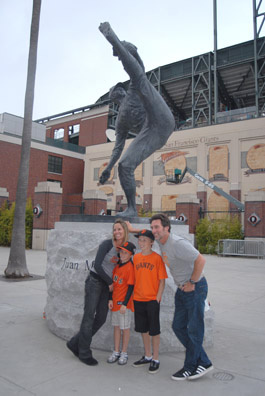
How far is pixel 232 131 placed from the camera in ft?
101

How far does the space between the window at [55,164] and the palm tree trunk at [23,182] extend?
28.3m

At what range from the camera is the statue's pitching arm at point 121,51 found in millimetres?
4508

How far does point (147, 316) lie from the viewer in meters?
3.71

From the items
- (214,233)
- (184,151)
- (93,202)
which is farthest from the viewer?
(184,151)

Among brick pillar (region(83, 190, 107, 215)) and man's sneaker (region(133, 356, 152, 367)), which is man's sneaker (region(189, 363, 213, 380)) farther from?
brick pillar (region(83, 190, 107, 215))

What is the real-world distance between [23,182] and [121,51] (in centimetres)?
670

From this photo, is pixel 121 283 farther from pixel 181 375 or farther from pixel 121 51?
pixel 121 51

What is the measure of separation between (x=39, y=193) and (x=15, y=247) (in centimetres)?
1177

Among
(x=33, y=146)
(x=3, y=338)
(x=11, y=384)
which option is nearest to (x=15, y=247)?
(x=3, y=338)

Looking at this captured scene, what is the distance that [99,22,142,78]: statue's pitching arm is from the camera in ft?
14.8

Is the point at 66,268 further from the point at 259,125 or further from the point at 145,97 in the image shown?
the point at 259,125

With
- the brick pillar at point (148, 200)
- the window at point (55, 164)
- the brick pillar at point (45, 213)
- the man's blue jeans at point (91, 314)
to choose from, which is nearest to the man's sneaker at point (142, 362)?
the man's blue jeans at point (91, 314)

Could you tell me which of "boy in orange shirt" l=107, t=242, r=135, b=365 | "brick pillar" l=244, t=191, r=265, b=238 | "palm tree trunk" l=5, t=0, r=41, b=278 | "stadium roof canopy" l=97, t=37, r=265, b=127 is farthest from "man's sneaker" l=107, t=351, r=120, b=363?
"stadium roof canopy" l=97, t=37, r=265, b=127

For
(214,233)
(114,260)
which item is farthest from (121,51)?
(214,233)
